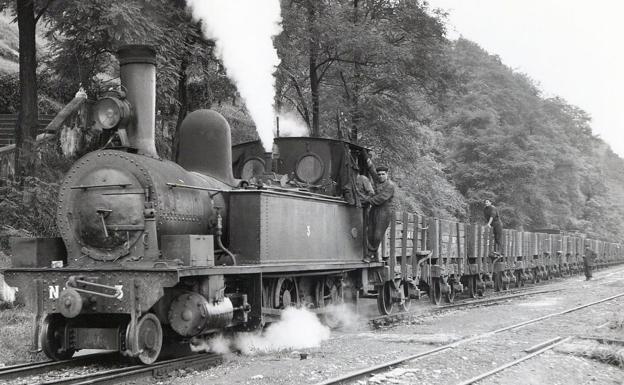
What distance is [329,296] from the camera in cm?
1104

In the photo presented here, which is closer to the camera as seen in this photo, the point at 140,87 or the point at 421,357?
the point at 140,87

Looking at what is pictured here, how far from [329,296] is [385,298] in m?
2.67

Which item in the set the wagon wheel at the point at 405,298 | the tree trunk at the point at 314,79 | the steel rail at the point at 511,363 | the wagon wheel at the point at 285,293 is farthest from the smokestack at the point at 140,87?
the tree trunk at the point at 314,79

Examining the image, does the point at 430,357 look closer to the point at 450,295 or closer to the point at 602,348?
the point at 602,348

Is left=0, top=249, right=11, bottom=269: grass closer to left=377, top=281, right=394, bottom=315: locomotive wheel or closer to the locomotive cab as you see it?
the locomotive cab

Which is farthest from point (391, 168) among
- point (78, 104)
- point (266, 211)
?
point (266, 211)

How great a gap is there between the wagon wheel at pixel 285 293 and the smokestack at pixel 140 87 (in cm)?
265

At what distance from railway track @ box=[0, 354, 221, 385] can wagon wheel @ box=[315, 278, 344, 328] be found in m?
3.02

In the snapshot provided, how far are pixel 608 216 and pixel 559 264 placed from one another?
34997 mm

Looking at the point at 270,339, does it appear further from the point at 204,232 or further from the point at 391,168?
the point at 391,168

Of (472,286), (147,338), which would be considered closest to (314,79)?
(472,286)

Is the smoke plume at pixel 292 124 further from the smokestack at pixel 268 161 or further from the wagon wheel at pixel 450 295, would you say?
the smokestack at pixel 268 161

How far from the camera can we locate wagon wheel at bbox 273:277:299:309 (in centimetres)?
935

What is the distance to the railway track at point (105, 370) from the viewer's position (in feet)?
21.4
